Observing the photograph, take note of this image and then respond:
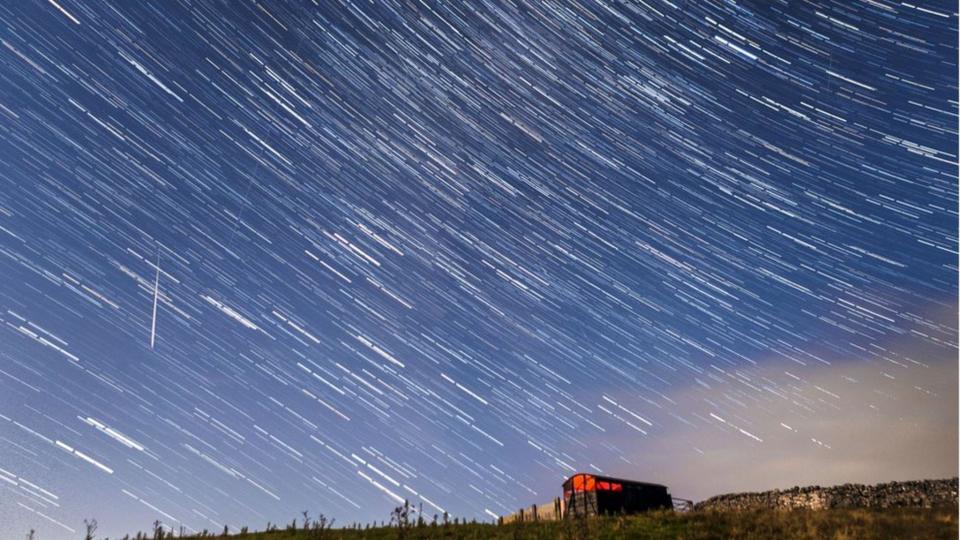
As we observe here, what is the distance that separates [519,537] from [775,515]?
9329mm

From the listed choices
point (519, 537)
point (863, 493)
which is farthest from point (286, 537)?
point (863, 493)

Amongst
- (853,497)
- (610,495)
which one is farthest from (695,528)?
(853,497)

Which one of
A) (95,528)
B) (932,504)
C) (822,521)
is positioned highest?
(932,504)

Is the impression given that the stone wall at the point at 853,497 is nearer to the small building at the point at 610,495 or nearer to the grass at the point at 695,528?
the small building at the point at 610,495

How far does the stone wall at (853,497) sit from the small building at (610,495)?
1967mm

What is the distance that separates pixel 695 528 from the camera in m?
20.2

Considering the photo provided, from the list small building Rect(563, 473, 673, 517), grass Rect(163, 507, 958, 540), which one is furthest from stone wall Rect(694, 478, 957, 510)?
grass Rect(163, 507, 958, 540)

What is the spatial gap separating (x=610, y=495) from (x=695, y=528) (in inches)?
382

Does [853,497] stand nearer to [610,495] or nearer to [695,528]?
[610,495]

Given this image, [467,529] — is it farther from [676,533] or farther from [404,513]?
[676,533]

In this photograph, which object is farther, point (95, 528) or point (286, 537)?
point (286, 537)

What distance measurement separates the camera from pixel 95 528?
1914cm

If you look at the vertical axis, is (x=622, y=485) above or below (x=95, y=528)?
above

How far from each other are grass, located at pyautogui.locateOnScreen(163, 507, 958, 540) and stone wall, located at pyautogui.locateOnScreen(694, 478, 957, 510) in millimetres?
3758
